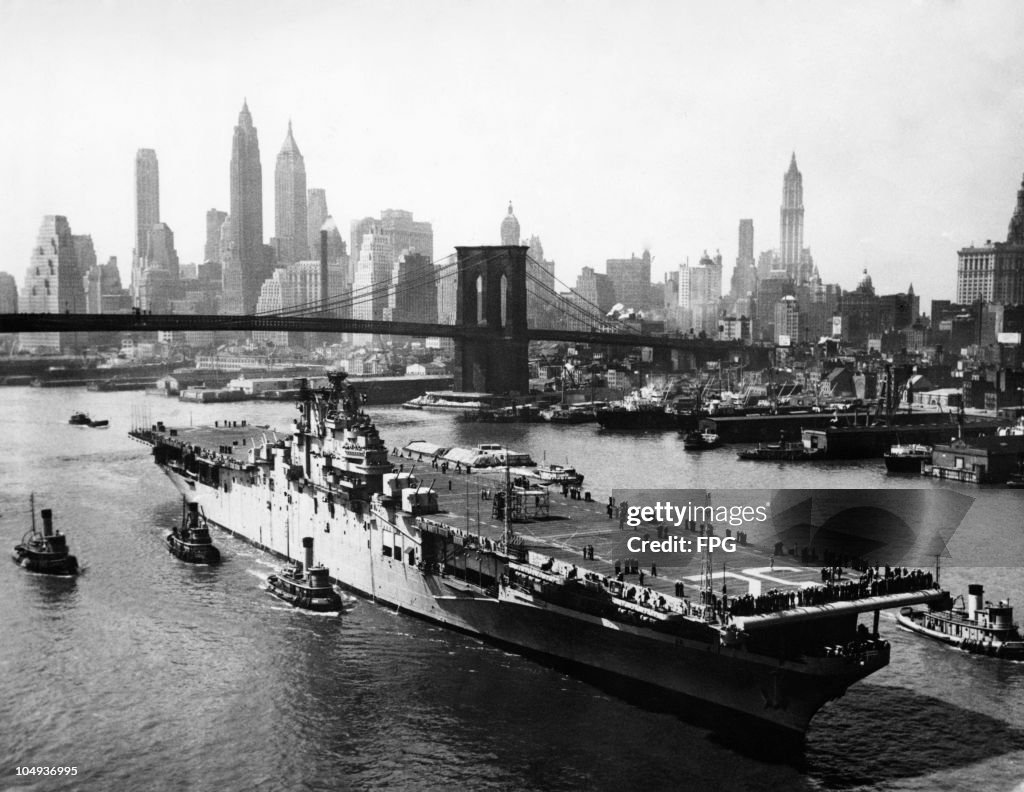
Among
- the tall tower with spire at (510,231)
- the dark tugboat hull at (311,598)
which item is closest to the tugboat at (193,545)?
the dark tugboat hull at (311,598)

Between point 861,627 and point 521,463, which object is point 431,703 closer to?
point 861,627

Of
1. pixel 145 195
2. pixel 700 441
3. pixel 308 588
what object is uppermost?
pixel 145 195

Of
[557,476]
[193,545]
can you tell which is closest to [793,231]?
[557,476]

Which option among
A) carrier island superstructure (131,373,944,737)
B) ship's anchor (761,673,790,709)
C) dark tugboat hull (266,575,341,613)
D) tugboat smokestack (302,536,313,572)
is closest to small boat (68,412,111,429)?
carrier island superstructure (131,373,944,737)

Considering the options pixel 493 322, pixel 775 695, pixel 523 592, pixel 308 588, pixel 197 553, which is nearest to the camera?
pixel 775 695

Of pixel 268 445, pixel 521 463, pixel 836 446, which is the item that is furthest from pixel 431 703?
pixel 836 446

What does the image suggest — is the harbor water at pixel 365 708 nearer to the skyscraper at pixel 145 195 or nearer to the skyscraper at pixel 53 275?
the skyscraper at pixel 53 275

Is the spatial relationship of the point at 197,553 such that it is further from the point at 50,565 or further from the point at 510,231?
the point at 510,231

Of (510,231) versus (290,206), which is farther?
(290,206)
